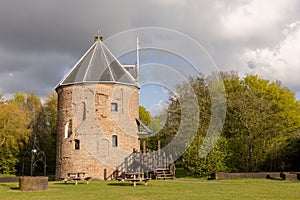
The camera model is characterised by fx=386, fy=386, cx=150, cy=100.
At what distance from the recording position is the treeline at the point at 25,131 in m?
41.9

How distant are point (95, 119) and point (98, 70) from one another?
13.8ft

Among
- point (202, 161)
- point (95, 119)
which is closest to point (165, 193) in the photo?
point (202, 161)

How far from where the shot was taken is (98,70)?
31578mm

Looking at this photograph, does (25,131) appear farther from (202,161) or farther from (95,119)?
(202,161)

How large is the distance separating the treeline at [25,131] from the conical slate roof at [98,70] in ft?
42.0

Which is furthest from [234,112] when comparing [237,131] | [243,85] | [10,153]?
[10,153]

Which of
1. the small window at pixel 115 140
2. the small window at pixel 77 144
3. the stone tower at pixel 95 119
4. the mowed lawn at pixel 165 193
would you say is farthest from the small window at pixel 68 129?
the mowed lawn at pixel 165 193

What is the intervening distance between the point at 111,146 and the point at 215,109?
11331 mm

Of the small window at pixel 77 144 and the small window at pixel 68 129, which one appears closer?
the small window at pixel 77 144

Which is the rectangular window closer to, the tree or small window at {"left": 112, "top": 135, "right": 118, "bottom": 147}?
small window at {"left": 112, "top": 135, "right": 118, "bottom": 147}

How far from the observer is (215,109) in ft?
119

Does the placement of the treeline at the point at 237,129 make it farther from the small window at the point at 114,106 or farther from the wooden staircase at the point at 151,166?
the small window at the point at 114,106

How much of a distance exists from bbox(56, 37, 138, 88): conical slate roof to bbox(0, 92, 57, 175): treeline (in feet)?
42.0

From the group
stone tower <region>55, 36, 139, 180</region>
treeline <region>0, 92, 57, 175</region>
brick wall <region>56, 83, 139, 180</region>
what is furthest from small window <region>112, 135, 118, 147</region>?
treeline <region>0, 92, 57, 175</region>
